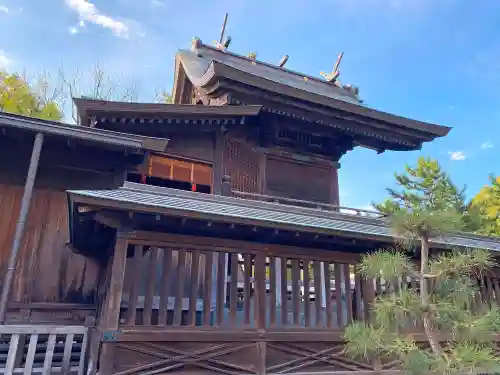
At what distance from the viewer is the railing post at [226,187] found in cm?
918

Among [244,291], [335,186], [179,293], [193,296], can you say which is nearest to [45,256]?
[179,293]

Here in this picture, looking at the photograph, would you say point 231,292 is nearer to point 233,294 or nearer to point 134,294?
point 233,294

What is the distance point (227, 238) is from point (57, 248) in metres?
3.62

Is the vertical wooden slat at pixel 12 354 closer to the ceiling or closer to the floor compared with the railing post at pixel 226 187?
closer to the floor

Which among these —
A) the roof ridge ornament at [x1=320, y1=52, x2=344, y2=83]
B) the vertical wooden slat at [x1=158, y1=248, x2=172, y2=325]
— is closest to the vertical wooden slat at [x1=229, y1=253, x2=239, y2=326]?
the vertical wooden slat at [x1=158, y1=248, x2=172, y2=325]

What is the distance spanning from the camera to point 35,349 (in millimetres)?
5453

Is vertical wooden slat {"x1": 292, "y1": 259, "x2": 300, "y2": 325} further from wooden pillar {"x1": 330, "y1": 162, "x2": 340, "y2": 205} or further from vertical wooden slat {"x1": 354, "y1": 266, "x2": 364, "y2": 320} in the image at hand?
wooden pillar {"x1": 330, "y1": 162, "x2": 340, "y2": 205}

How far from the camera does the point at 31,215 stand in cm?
766

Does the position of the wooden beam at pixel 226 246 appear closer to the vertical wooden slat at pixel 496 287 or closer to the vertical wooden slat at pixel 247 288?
the vertical wooden slat at pixel 247 288

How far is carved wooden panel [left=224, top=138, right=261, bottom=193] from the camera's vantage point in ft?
31.7

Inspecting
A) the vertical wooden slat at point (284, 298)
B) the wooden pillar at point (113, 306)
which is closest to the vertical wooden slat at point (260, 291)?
the vertical wooden slat at point (284, 298)

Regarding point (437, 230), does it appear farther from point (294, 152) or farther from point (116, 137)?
point (294, 152)

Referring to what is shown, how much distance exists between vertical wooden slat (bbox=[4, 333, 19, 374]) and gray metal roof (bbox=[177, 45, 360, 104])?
8.87 meters

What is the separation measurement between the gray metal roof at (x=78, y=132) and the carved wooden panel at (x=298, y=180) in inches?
145
